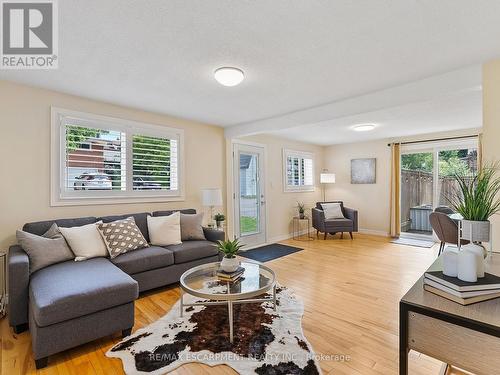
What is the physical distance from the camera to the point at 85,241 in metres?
2.65

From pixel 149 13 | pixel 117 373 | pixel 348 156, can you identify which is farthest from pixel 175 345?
pixel 348 156

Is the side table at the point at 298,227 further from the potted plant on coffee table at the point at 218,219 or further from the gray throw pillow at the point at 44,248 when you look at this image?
the gray throw pillow at the point at 44,248

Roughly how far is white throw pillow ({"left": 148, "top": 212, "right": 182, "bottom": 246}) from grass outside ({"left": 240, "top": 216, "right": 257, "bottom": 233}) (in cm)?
176

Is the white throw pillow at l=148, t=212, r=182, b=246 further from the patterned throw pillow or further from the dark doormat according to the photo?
the dark doormat

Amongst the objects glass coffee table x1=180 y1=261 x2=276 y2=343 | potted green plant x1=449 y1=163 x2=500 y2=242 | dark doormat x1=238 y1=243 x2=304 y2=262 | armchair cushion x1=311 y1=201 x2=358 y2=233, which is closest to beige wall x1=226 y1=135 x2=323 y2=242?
dark doormat x1=238 y1=243 x2=304 y2=262

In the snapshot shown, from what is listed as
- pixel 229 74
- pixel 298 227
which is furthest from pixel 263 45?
pixel 298 227

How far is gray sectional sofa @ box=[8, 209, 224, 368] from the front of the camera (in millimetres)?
1719

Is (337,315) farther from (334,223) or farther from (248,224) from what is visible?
(334,223)

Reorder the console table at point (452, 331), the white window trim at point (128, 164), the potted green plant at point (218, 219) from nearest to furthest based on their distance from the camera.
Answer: the console table at point (452, 331) → the white window trim at point (128, 164) → the potted green plant at point (218, 219)

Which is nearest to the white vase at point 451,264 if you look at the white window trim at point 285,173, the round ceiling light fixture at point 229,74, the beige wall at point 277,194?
the round ceiling light fixture at point 229,74

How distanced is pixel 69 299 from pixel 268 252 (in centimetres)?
339

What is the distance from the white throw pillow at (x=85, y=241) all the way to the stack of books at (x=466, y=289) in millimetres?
2940

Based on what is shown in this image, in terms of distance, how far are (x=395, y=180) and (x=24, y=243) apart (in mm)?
6560

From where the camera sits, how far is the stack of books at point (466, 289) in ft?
3.46
